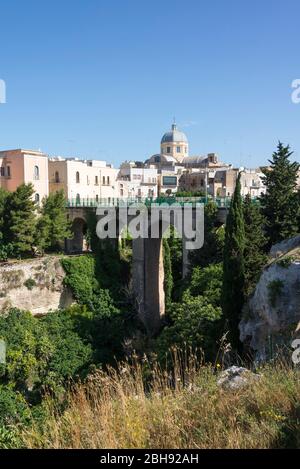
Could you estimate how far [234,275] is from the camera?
14469 millimetres

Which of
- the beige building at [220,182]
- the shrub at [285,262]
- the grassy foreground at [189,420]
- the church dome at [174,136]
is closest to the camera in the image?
the grassy foreground at [189,420]

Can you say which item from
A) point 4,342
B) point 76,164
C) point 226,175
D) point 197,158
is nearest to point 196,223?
point 4,342

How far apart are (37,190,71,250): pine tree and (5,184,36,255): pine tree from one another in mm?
606

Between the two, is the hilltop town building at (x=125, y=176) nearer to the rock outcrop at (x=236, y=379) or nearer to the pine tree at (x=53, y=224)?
the pine tree at (x=53, y=224)

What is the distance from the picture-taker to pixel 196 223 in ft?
73.6

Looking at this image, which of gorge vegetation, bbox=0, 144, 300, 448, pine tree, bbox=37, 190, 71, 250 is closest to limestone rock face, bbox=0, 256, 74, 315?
gorge vegetation, bbox=0, 144, 300, 448

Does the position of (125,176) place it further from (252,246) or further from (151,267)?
(252,246)

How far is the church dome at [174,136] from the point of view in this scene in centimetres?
7050

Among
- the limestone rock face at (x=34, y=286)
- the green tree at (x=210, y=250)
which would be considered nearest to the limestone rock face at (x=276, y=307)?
the green tree at (x=210, y=250)

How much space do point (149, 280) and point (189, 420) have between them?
18.5 meters

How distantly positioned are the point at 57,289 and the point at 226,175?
33545 millimetres

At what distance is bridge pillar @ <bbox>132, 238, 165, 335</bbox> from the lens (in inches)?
878

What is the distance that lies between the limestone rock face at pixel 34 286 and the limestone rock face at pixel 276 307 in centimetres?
1128
